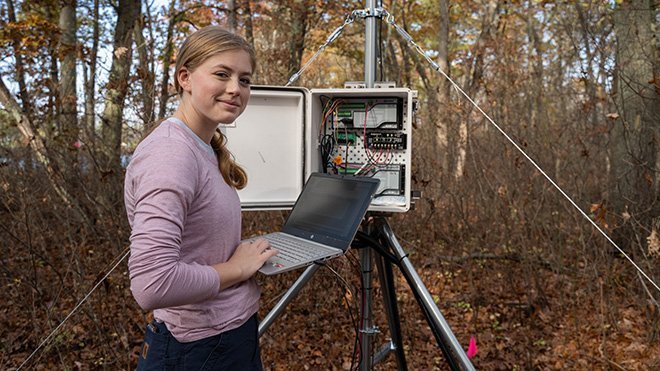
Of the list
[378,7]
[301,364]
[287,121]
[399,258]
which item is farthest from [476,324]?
[378,7]

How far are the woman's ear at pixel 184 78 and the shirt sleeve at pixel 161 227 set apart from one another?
0.20 metres

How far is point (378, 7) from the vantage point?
1.97m

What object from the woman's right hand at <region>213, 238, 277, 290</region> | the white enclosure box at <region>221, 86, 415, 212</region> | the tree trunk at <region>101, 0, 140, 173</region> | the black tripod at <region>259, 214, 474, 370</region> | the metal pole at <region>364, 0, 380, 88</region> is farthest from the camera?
the tree trunk at <region>101, 0, 140, 173</region>

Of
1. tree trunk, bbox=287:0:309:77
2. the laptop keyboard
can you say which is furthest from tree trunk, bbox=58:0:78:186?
tree trunk, bbox=287:0:309:77

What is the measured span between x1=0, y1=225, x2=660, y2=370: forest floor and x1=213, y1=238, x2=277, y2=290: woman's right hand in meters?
1.52

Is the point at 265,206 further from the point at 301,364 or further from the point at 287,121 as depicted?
the point at 301,364

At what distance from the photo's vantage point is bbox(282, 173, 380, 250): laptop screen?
1.49 metres

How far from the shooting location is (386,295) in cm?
201

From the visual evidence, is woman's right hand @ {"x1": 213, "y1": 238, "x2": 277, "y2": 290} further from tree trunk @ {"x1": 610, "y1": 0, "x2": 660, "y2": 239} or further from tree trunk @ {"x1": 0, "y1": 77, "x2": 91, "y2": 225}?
tree trunk @ {"x1": 610, "y1": 0, "x2": 660, "y2": 239}

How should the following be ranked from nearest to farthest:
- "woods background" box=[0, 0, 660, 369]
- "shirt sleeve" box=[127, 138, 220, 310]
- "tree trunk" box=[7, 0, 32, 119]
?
"shirt sleeve" box=[127, 138, 220, 310] < "woods background" box=[0, 0, 660, 369] < "tree trunk" box=[7, 0, 32, 119]

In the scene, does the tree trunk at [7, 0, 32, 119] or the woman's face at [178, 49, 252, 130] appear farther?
the tree trunk at [7, 0, 32, 119]

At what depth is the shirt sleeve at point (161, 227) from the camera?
2.86 ft

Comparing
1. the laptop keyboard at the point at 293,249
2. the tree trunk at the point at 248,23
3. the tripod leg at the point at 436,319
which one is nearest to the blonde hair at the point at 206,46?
the laptop keyboard at the point at 293,249

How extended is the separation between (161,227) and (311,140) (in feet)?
4.17
